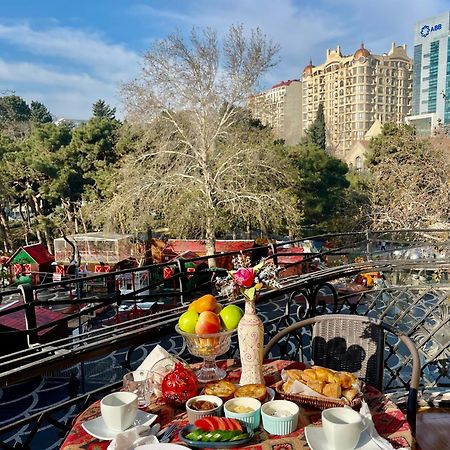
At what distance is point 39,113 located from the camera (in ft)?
133

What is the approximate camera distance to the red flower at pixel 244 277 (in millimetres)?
1325

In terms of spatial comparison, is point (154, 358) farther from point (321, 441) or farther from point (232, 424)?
point (321, 441)

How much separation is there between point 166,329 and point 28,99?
158 ft

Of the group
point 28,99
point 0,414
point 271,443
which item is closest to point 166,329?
point 271,443

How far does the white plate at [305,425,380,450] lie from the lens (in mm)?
1023

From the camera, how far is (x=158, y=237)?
1548cm

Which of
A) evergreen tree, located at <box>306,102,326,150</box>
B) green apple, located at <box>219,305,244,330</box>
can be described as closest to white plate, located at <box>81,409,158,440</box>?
green apple, located at <box>219,305,244,330</box>

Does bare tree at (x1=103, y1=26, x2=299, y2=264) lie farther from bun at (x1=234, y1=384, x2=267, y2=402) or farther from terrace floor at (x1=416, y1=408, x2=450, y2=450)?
bun at (x1=234, y1=384, x2=267, y2=402)

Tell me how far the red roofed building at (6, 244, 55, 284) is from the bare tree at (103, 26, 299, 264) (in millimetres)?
2975

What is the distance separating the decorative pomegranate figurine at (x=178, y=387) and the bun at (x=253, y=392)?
0.14 m

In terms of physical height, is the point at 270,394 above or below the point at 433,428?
above

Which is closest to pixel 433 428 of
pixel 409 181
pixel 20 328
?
pixel 20 328

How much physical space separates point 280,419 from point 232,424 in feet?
0.41

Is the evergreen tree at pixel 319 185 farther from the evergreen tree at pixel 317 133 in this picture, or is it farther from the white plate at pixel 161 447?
the evergreen tree at pixel 317 133
